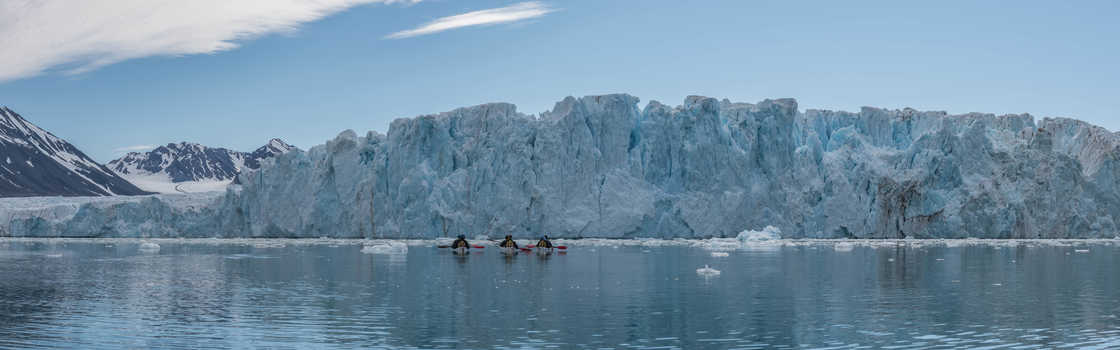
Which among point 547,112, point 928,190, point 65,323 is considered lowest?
point 65,323

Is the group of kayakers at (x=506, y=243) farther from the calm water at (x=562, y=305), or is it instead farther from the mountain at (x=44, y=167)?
the mountain at (x=44, y=167)

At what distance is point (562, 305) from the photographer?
722 inches

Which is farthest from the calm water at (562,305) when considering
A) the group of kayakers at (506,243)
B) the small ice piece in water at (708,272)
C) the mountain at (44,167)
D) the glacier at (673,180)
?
the mountain at (44,167)

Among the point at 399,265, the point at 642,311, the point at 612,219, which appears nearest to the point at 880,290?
the point at 642,311

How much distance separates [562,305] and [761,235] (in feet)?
116

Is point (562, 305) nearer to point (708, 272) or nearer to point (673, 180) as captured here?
point (708, 272)

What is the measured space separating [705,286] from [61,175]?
165 metres

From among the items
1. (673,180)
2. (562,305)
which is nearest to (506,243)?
(673,180)

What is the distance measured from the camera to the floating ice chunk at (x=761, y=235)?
52062 millimetres

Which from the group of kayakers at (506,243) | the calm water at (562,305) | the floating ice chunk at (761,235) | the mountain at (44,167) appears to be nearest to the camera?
the calm water at (562,305)

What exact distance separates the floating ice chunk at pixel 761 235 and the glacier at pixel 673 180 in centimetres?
24

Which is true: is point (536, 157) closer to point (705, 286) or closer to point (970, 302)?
point (705, 286)

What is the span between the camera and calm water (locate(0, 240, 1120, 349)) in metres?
14.0

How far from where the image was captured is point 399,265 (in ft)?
103
